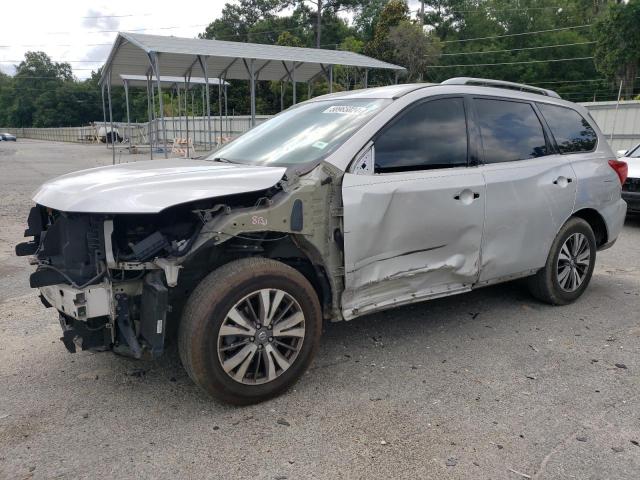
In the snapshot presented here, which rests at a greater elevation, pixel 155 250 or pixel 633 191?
pixel 155 250

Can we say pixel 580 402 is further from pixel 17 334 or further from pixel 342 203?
pixel 17 334

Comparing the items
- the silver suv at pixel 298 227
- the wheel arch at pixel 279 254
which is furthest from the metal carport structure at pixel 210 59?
the wheel arch at pixel 279 254

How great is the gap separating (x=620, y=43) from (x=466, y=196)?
4461 centimetres

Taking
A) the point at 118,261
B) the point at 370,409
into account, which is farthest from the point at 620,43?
the point at 118,261

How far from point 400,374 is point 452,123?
73.3 inches

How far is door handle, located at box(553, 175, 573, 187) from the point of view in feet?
14.8

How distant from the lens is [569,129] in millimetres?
4871

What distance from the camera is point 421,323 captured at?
176 inches

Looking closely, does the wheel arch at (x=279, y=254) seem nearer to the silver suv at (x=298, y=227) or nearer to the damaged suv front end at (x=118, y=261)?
the silver suv at (x=298, y=227)

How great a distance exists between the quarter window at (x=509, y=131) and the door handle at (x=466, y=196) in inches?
14.0

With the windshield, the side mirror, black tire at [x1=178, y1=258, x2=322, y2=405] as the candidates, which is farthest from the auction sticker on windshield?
black tire at [x1=178, y1=258, x2=322, y2=405]

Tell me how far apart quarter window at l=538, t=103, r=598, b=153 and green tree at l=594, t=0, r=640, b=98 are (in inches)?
1612

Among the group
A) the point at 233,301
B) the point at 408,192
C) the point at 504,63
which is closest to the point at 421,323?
the point at 408,192

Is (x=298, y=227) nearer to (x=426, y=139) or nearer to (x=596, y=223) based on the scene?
(x=426, y=139)
